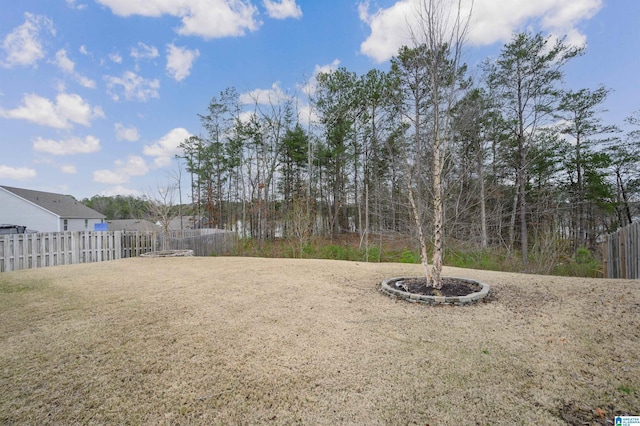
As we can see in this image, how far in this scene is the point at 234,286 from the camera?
459cm

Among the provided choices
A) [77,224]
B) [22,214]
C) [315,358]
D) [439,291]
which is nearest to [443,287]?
[439,291]

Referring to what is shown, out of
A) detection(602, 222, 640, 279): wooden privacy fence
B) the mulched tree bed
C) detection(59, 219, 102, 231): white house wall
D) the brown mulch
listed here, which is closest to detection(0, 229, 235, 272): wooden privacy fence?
the mulched tree bed

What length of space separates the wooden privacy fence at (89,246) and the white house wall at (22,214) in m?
17.4

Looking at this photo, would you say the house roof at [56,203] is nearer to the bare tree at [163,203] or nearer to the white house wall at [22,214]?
the white house wall at [22,214]

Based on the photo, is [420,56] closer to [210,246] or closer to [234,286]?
[234,286]

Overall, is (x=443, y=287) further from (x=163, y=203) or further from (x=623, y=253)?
(x=163, y=203)

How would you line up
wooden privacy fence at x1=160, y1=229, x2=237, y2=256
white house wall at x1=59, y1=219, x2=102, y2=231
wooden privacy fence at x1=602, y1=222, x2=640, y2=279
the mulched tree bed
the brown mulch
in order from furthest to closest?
1. white house wall at x1=59, y1=219, x2=102, y2=231
2. wooden privacy fence at x1=160, y1=229, x2=237, y2=256
3. wooden privacy fence at x1=602, y1=222, x2=640, y2=279
4. the brown mulch
5. the mulched tree bed

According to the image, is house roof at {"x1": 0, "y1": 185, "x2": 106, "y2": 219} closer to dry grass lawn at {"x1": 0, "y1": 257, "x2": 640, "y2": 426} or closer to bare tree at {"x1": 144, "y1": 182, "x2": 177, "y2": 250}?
bare tree at {"x1": 144, "y1": 182, "x2": 177, "y2": 250}

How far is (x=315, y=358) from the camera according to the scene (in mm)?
2254

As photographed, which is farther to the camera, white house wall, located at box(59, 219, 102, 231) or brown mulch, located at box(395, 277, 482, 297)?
white house wall, located at box(59, 219, 102, 231)

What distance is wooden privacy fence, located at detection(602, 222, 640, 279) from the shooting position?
4781 millimetres

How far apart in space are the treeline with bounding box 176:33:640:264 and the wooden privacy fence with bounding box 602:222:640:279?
1.38m

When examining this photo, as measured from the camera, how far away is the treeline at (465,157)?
375 inches

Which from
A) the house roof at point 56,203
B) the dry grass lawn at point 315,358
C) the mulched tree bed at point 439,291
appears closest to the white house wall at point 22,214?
the house roof at point 56,203
